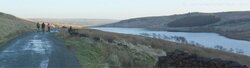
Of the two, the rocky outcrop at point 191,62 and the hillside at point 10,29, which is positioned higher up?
the rocky outcrop at point 191,62

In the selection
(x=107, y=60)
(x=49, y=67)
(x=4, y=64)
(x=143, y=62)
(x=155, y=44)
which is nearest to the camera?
(x=49, y=67)

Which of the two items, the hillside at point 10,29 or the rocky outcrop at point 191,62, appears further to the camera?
the hillside at point 10,29

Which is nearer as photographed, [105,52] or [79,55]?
[79,55]

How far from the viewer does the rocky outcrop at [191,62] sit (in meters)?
20.8

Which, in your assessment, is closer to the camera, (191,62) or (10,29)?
(191,62)

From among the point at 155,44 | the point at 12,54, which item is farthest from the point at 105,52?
the point at 155,44

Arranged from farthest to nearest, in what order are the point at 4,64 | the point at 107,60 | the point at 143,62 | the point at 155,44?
the point at 155,44 < the point at 143,62 < the point at 107,60 < the point at 4,64

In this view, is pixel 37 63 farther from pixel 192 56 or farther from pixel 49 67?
pixel 192 56

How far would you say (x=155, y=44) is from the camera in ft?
172

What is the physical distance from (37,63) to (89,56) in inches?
186

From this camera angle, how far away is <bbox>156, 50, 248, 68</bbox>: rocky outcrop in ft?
68.3

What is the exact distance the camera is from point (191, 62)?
23.2m

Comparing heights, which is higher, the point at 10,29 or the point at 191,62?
the point at 191,62

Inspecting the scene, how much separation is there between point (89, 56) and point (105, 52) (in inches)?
116
